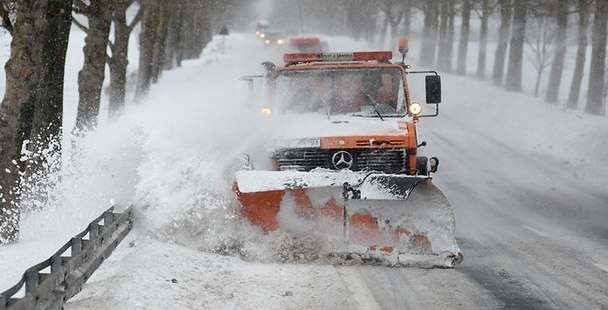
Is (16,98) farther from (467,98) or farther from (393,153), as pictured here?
(467,98)

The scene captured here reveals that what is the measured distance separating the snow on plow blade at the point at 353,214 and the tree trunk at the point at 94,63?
669 cm

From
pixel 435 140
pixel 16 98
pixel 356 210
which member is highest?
pixel 16 98

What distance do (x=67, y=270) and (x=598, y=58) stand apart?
69.0 feet

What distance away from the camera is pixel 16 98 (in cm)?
866

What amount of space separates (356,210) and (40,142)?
506 cm

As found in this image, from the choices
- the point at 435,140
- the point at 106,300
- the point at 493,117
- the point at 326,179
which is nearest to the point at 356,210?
the point at 326,179

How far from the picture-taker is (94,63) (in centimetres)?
1376

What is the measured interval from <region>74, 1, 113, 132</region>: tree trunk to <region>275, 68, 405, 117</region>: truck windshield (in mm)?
5428

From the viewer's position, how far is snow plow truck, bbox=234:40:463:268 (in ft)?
25.1

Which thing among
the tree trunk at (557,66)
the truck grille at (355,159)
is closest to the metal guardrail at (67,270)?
the truck grille at (355,159)

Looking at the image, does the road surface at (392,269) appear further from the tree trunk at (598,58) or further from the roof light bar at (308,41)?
the roof light bar at (308,41)

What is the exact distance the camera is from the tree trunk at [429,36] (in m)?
43.4

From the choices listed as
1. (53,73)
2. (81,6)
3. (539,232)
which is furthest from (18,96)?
(81,6)

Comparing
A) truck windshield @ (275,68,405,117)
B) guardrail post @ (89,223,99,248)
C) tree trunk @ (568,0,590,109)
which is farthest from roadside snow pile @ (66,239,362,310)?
tree trunk @ (568,0,590,109)
